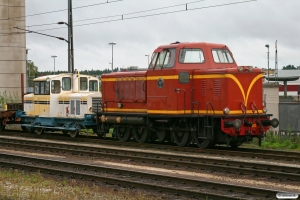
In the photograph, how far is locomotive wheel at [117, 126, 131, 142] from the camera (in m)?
22.7

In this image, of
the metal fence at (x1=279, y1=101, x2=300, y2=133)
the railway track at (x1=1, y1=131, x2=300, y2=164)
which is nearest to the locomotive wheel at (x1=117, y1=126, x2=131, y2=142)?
the railway track at (x1=1, y1=131, x2=300, y2=164)

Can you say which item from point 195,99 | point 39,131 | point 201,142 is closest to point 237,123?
point 195,99

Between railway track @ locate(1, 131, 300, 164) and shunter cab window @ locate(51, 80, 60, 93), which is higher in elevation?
shunter cab window @ locate(51, 80, 60, 93)

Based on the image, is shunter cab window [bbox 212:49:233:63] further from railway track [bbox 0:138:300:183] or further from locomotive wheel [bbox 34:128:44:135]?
locomotive wheel [bbox 34:128:44:135]

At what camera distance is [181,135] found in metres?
20.4

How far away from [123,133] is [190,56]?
5.09m

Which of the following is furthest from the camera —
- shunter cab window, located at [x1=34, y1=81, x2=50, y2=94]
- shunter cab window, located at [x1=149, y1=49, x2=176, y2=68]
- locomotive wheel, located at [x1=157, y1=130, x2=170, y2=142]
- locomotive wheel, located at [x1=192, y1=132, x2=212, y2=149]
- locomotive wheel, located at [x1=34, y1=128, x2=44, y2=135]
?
locomotive wheel, located at [x1=34, y1=128, x2=44, y2=135]

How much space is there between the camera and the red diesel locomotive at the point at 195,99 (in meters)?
18.7

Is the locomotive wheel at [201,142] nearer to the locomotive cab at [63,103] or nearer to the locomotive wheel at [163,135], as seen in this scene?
the locomotive wheel at [163,135]

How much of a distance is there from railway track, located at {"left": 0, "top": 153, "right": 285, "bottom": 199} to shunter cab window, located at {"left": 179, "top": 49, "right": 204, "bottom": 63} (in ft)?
21.3

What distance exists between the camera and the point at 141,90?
21453 millimetres

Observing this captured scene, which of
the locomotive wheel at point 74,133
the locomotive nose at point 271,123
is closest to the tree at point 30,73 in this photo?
the locomotive wheel at point 74,133

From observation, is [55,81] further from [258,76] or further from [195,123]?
[258,76]

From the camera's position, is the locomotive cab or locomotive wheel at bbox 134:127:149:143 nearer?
locomotive wheel at bbox 134:127:149:143
